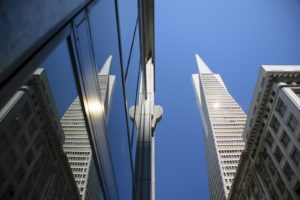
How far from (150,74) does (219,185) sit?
10519 cm

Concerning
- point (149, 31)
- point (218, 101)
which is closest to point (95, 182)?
point (149, 31)

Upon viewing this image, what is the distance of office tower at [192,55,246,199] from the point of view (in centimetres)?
11138

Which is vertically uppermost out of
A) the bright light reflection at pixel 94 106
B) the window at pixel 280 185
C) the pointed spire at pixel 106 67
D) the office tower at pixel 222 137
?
the office tower at pixel 222 137

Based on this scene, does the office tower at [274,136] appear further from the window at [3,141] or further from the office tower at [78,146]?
the window at [3,141]

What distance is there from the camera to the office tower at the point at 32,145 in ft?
5.12

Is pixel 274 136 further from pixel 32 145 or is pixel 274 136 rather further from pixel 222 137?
pixel 222 137

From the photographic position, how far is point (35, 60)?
155cm

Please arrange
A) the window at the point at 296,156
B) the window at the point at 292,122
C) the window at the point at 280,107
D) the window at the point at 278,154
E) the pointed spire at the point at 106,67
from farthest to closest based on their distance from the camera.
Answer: the window at the point at 278,154 → the window at the point at 280,107 → the window at the point at 292,122 → the window at the point at 296,156 → the pointed spire at the point at 106,67

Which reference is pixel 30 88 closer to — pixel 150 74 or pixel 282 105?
pixel 150 74

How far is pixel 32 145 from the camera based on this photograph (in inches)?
73.4

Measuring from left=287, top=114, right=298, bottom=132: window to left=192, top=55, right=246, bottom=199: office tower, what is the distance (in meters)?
62.2

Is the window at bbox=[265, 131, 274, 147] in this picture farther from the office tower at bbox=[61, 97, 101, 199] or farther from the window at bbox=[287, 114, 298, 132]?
the office tower at bbox=[61, 97, 101, 199]

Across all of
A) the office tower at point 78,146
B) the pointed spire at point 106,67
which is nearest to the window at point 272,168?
the pointed spire at point 106,67

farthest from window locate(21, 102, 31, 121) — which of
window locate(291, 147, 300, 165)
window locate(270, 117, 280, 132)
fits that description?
window locate(270, 117, 280, 132)
